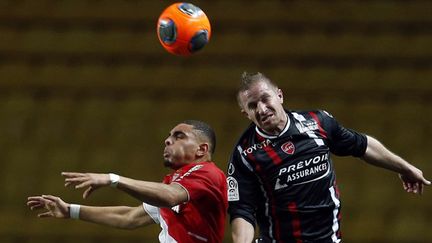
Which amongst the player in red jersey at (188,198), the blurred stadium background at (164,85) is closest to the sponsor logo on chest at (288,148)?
the player in red jersey at (188,198)

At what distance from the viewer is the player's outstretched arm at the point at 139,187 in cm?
350

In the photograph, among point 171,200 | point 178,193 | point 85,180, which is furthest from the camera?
point 178,193

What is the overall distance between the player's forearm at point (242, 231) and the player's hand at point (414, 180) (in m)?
0.99

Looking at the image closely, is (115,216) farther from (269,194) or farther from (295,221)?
(295,221)

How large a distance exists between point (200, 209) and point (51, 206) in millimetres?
817

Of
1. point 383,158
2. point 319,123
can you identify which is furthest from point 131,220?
point 383,158

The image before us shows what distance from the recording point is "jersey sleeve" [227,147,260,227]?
14.0ft

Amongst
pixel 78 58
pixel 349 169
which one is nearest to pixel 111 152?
pixel 78 58

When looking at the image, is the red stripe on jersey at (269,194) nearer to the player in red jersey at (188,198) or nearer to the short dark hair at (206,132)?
the player in red jersey at (188,198)

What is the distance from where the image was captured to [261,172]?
4.31 metres

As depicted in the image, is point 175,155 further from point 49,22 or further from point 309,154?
point 49,22

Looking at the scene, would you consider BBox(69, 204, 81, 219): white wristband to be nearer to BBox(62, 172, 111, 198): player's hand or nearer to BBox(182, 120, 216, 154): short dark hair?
BBox(182, 120, 216, 154): short dark hair

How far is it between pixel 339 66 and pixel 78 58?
270cm

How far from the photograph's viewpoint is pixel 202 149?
4562mm
